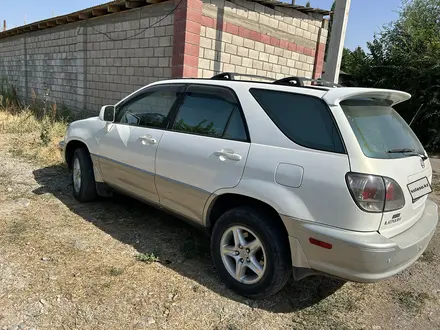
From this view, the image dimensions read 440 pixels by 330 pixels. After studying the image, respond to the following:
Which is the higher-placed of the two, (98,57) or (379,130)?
(98,57)

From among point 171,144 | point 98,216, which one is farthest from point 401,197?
point 98,216

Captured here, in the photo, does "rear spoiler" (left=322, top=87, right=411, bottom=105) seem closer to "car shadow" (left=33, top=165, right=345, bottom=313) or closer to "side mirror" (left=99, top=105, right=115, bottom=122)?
"car shadow" (left=33, top=165, right=345, bottom=313)

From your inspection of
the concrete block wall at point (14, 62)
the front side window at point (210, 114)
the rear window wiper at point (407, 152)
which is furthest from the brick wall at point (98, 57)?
the rear window wiper at point (407, 152)

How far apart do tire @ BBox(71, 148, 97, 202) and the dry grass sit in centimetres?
221

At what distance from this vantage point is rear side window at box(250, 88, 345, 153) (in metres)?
2.39

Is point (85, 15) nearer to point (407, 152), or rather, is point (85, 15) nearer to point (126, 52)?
point (126, 52)

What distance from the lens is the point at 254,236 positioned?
107 inches

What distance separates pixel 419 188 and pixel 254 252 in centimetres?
133

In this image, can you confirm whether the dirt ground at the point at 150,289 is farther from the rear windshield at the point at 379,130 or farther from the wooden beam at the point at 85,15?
the wooden beam at the point at 85,15

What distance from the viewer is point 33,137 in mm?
8641

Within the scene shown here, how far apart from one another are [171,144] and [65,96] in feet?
30.8

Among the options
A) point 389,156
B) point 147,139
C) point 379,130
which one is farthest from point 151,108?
point 389,156

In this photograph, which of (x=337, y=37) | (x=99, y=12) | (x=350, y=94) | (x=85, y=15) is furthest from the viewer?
(x=85, y=15)

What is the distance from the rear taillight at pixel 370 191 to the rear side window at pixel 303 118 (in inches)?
8.5
